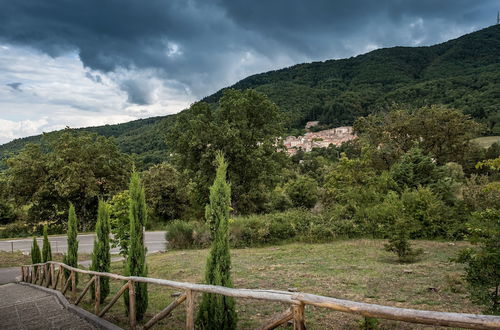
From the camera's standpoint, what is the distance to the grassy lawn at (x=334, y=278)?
6.39m

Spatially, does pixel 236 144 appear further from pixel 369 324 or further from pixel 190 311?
pixel 190 311

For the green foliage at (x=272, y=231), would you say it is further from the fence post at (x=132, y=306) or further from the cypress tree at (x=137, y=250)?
the fence post at (x=132, y=306)

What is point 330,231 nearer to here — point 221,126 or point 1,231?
point 221,126

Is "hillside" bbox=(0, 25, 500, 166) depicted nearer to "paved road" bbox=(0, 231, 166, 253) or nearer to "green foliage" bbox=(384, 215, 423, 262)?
"paved road" bbox=(0, 231, 166, 253)

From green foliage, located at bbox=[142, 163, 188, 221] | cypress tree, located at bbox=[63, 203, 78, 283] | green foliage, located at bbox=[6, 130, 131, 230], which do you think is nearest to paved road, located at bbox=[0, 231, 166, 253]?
green foliage, located at bbox=[6, 130, 131, 230]

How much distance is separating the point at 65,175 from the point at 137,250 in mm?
22989

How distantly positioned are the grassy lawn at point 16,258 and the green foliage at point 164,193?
11.5 meters

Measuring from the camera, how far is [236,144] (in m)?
23.1

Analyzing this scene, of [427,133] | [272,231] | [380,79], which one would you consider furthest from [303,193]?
[380,79]

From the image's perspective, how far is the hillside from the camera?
6869cm

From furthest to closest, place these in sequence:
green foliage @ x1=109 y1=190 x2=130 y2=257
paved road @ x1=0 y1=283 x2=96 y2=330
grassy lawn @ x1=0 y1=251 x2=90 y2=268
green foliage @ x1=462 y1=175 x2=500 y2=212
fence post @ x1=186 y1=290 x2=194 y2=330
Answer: grassy lawn @ x1=0 y1=251 x2=90 y2=268
green foliage @ x1=462 y1=175 x2=500 y2=212
green foliage @ x1=109 y1=190 x2=130 y2=257
paved road @ x1=0 y1=283 x2=96 y2=330
fence post @ x1=186 y1=290 x2=194 y2=330

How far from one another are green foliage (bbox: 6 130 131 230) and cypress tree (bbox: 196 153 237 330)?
22.9 m

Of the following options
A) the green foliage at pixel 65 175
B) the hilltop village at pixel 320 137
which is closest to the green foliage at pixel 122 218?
the green foliage at pixel 65 175

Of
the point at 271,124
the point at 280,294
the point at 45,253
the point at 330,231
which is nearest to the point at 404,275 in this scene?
the point at 280,294
